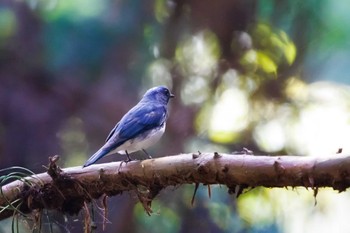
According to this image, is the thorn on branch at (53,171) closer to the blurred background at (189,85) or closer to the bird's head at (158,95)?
the bird's head at (158,95)

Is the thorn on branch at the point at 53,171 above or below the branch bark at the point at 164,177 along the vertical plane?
above

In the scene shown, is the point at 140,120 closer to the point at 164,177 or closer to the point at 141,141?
the point at 141,141

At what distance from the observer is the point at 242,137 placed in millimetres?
1839

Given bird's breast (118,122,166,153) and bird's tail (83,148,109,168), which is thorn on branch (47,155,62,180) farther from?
bird's breast (118,122,166,153)

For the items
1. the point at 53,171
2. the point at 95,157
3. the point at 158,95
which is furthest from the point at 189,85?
the point at 53,171

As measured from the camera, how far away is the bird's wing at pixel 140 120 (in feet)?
4.69

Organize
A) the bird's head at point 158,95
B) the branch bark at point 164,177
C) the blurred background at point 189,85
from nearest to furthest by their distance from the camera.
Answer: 1. the branch bark at point 164,177
2. the bird's head at point 158,95
3. the blurred background at point 189,85

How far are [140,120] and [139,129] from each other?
3cm

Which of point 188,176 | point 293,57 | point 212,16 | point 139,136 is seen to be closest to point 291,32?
point 293,57

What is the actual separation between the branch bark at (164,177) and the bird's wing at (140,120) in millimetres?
196

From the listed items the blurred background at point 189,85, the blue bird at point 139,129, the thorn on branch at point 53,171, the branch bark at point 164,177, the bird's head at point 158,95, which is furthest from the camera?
the blurred background at point 189,85

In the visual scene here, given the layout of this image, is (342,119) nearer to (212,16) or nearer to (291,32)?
(291,32)

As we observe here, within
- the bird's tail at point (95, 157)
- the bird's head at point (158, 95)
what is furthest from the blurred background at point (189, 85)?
the bird's tail at point (95, 157)

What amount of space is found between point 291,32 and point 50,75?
0.69 m
